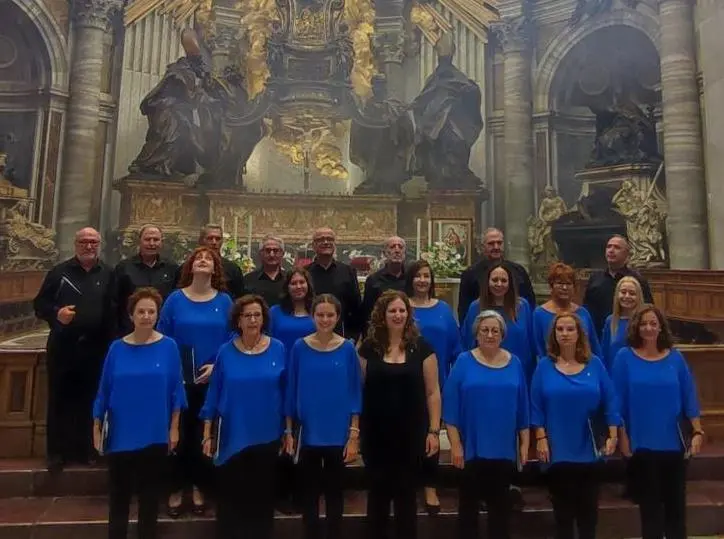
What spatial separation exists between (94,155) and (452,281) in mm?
9074

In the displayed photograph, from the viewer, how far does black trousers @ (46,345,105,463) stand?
12.2ft

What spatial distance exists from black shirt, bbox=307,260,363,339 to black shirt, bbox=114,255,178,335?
3.21 ft

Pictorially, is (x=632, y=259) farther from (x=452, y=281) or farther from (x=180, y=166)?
(x=180, y=166)

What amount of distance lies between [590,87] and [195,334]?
12306 millimetres

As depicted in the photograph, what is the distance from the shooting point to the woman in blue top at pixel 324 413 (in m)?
2.88

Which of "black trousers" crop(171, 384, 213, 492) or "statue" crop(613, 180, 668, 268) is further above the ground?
"statue" crop(613, 180, 668, 268)

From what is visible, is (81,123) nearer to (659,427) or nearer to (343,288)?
(343,288)

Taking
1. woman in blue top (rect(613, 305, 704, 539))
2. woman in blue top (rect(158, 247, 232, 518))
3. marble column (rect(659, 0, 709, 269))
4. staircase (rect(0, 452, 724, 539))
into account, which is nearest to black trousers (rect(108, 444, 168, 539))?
woman in blue top (rect(158, 247, 232, 518))

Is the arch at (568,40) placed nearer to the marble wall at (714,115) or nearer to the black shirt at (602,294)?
the marble wall at (714,115)

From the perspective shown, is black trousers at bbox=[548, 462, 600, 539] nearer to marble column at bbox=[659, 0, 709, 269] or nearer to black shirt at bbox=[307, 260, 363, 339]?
black shirt at bbox=[307, 260, 363, 339]

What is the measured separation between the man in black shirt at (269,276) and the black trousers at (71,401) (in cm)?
112

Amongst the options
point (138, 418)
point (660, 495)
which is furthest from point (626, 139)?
point (138, 418)

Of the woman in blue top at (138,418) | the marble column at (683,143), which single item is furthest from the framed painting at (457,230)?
the woman in blue top at (138,418)

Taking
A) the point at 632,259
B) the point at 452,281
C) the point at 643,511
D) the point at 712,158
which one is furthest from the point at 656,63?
the point at 643,511
